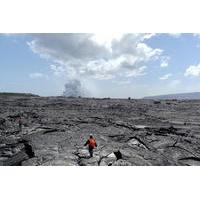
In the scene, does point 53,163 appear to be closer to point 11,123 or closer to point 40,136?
point 40,136

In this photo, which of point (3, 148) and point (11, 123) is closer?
point (3, 148)

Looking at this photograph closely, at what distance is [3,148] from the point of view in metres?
14.1

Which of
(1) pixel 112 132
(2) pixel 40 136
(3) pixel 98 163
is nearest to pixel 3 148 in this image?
(2) pixel 40 136

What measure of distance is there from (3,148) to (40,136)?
1.95m

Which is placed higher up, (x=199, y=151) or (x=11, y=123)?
(x=11, y=123)

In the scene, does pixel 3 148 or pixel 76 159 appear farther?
pixel 3 148
